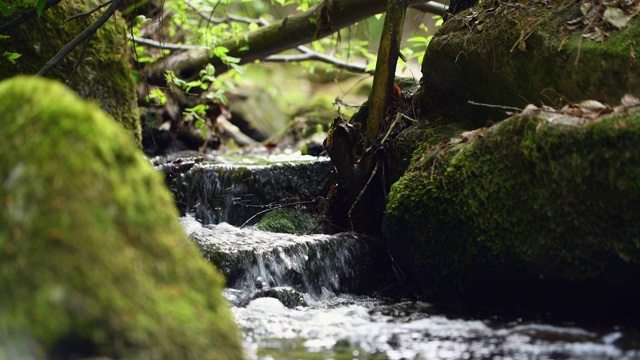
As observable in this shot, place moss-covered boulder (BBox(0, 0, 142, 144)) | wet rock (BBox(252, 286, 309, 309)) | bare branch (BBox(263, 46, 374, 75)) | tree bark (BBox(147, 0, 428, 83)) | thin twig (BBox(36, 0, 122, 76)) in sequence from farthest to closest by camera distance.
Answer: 1. bare branch (BBox(263, 46, 374, 75))
2. tree bark (BBox(147, 0, 428, 83))
3. moss-covered boulder (BBox(0, 0, 142, 144))
4. thin twig (BBox(36, 0, 122, 76))
5. wet rock (BBox(252, 286, 309, 309))

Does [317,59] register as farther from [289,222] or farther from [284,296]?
[284,296]

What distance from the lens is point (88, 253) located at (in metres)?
2.06

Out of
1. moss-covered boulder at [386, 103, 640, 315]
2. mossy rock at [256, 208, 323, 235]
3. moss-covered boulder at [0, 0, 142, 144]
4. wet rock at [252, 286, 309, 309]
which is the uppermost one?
moss-covered boulder at [0, 0, 142, 144]

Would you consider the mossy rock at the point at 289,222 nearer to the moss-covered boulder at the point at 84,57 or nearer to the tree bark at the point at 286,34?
the tree bark at the point at 286,34

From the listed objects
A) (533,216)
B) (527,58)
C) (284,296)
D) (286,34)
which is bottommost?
(284,296)

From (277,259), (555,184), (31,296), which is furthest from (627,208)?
(31,296)

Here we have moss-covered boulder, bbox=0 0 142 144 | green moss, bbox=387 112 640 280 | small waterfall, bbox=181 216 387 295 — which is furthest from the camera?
moss-covered boulder, bbox=0 0 142 144

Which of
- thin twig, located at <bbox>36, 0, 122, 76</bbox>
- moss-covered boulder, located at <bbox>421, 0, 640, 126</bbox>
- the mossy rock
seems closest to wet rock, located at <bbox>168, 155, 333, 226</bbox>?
the mossy rock

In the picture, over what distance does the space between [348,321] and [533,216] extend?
3.86ft

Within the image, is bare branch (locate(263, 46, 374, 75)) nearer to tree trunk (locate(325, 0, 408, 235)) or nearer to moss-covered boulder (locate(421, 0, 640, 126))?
moss-covered boulder (locate(421, 0, 640, 126))

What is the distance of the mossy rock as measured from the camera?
5.79 meters

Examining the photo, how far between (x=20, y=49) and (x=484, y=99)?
15.4 feet

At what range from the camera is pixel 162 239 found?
226 centimetres

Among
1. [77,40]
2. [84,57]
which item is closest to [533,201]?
[77,40]
